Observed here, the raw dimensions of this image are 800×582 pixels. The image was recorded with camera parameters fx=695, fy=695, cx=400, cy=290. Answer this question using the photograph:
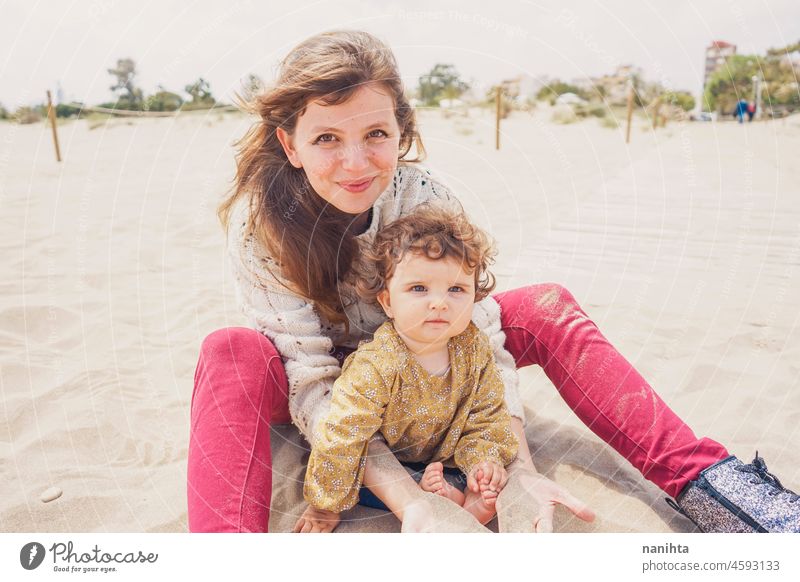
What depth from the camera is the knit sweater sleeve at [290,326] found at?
1.40 meters

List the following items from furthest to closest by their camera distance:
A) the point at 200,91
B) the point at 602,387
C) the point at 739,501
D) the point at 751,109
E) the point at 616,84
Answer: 1. the point at 751,109
2. the point at 616,84
3. the point at 200,91
4. the point at 602,387
5. the point at 739,501

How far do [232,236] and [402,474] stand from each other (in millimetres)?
622

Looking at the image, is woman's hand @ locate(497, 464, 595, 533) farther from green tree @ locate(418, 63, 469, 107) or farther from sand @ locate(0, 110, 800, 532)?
green tree @ locate(418, 63, 469, 107)

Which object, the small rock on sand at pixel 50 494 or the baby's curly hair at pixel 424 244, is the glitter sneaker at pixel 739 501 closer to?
the baby's curly hair at pixel 424 244

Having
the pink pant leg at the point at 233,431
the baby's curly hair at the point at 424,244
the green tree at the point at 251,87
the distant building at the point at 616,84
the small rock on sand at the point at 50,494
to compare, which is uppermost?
the distant building at the point at 616,84

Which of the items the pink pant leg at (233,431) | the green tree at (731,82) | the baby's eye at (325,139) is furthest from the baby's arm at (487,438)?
the green tree at (731,82)

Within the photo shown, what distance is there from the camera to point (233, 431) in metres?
1.26

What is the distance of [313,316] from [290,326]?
0.06 m

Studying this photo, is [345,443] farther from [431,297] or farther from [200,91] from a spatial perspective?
[200,91]

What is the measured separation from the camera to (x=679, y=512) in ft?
4.40

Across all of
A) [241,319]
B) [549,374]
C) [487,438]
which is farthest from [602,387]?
[241,319]

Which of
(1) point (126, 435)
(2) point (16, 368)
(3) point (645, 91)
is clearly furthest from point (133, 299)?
(3) point (645, 91)

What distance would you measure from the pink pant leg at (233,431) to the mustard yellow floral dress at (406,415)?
12 centimetres

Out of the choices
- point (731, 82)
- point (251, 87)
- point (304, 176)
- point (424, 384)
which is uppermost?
point (731, 82)
